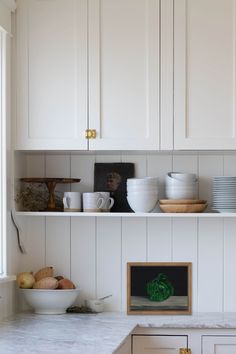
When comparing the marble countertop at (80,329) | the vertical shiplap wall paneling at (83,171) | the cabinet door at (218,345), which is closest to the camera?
the marble countertop at (80,329)

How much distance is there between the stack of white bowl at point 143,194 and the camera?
3846 millimetres

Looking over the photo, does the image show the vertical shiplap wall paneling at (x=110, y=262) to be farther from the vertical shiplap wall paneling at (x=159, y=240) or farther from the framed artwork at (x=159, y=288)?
the vertical shiplap wall paneling at (x=159, y=240)

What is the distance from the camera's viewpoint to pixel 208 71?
12.3 feet

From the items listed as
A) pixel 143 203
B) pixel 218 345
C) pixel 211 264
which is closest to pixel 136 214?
pixel 143 203

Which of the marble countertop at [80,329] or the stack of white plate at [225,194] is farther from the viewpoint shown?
the stack of white plate at [225,194]

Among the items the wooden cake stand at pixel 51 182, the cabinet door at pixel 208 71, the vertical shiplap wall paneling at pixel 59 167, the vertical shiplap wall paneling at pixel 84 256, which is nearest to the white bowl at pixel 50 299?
the vertical shiplap wall paneling at pixel 84 256

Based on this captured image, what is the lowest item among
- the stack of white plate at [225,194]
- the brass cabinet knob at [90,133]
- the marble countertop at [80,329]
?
the marble countertop at [80,329]

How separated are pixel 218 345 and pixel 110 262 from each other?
770 millimetres

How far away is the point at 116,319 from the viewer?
12.5 feet

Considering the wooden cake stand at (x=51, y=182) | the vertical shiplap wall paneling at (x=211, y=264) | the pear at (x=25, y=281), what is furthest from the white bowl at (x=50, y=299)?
the vertical shiplap wall paneling at (x=211, y=264)

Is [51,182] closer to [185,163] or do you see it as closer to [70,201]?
[70,201]

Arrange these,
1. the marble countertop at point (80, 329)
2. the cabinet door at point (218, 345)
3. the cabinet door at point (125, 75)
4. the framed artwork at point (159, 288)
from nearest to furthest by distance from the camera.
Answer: the marble countertop at point (80, 329)
the cabinet door at point (218, 345)
the cabinet door at point (125, 75)
the framed artwork at point (159, 288)

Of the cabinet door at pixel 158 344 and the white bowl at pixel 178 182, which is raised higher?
the white bowl at pixel 178 182

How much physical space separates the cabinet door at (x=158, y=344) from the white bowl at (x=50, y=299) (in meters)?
0.41
